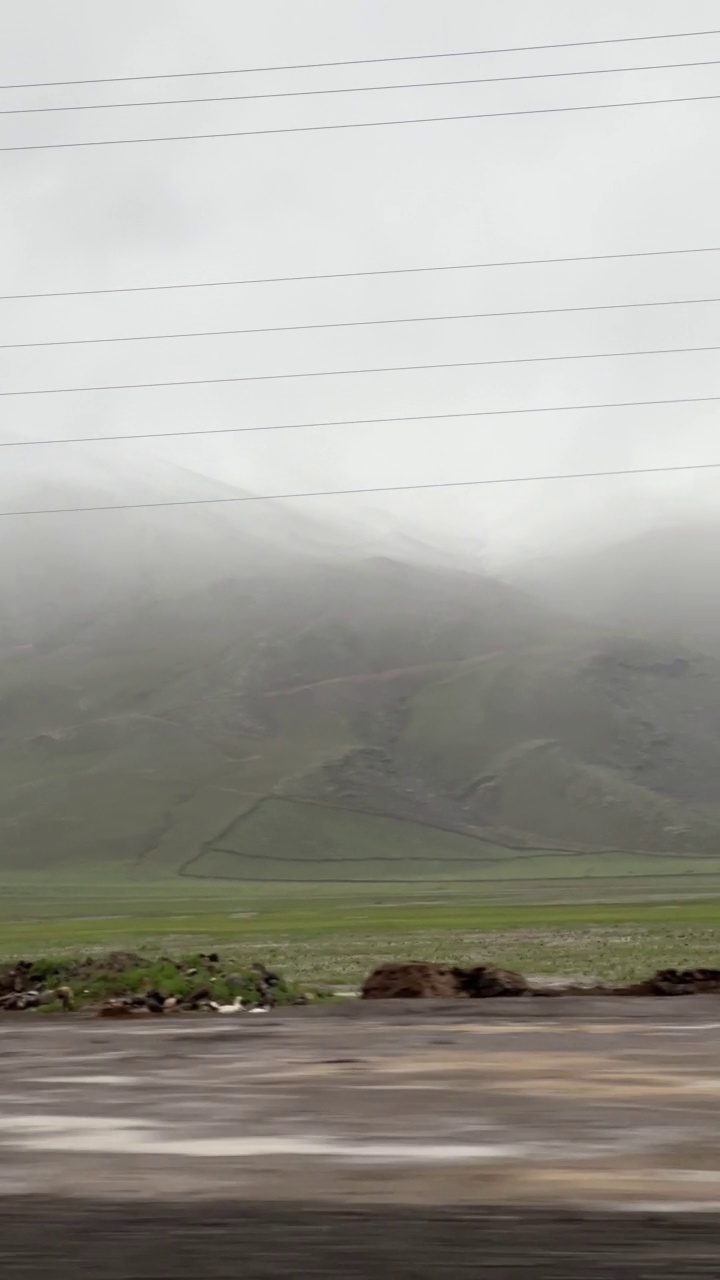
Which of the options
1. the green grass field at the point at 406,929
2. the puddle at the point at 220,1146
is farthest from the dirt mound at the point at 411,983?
the green grass field at the point at 406,929

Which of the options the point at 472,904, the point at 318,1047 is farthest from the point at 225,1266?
the point at 472,904

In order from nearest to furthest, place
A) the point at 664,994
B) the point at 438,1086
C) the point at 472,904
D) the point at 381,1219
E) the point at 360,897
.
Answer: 1. the point at 381,1219
2. the point at 438,1086
3. the point at 664,994
4. the point at 472,904
5. the point at 360,897

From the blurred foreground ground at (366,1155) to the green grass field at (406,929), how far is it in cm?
3612

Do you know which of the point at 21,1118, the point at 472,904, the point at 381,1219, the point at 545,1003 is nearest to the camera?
the point at 381,1219

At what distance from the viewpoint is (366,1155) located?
34.0 ft

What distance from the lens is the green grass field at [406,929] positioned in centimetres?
6812

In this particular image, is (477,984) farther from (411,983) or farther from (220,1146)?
(220,1146)

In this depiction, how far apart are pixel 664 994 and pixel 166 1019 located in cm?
828

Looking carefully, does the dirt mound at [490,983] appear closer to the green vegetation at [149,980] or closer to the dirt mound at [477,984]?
the dirt mound at [477,984]

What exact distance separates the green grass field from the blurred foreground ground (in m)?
36.1

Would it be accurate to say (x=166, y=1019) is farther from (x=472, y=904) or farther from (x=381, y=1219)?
(x=472, y=904)

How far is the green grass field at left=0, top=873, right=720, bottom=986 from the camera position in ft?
224

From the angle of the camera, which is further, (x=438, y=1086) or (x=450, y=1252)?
(x=438, y=1086)

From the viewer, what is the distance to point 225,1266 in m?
7.79
